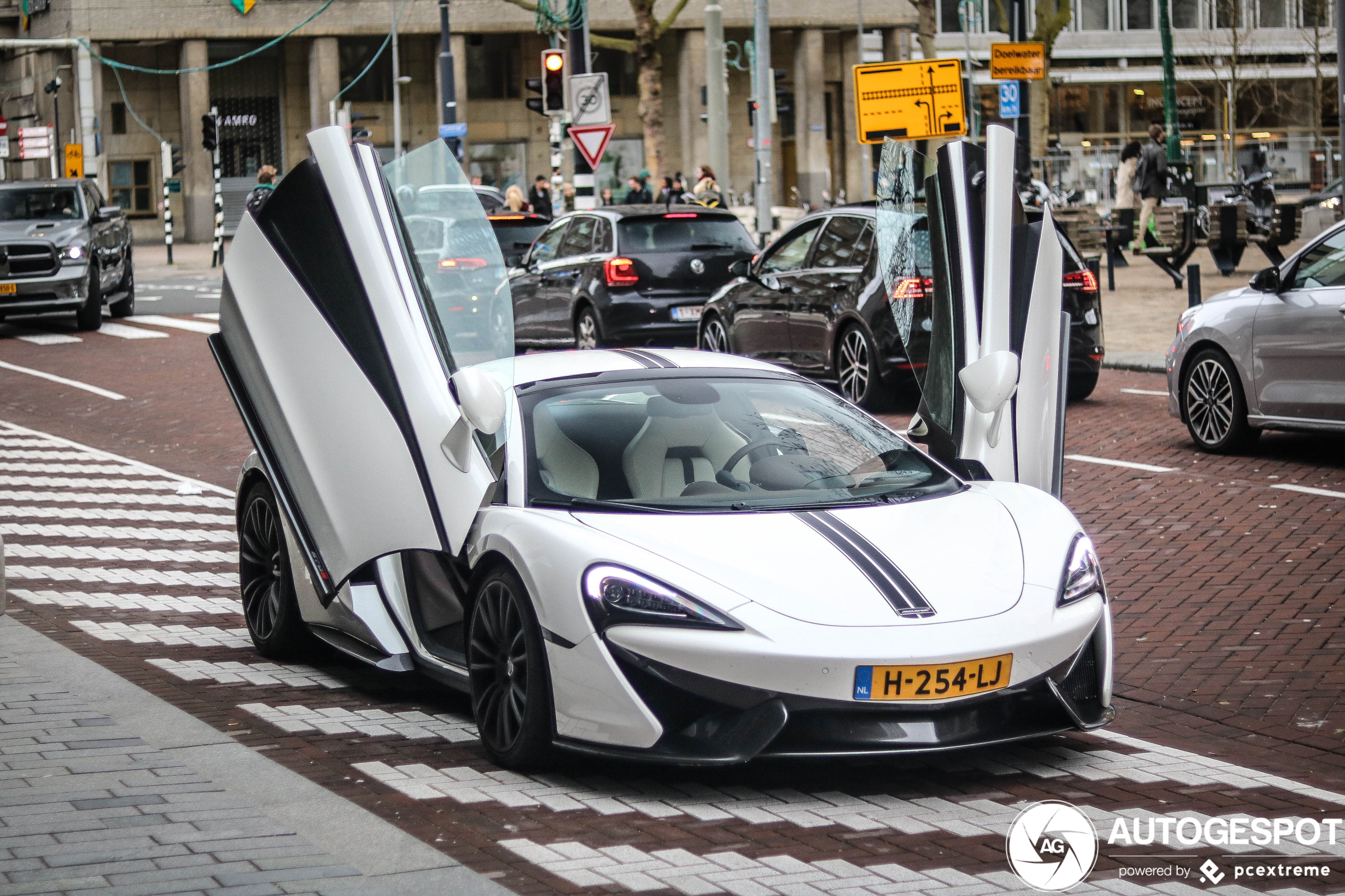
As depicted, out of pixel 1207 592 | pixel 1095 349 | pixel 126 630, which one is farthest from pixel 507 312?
pixel 1095 349

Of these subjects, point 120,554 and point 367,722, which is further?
point 120,554

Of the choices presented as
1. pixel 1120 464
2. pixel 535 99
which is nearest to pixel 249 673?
pixel 1120 464

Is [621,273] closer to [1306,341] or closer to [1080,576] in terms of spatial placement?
[1306,341]

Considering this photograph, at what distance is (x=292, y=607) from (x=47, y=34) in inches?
2571

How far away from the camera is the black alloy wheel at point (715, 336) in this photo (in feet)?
53.8

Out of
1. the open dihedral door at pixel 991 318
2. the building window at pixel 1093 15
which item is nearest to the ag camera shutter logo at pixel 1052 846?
the open dihedral door at pixel 991 318

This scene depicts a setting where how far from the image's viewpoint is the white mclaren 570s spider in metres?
5.11

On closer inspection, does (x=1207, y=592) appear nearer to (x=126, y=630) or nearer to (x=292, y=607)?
(x=292, y=607)

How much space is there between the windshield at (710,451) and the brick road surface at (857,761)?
86 centimetres

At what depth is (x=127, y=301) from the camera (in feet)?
88.6

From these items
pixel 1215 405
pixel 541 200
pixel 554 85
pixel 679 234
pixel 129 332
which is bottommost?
pixel 1215 405

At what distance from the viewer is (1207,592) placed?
8.09m

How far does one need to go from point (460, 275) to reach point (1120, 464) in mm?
6707

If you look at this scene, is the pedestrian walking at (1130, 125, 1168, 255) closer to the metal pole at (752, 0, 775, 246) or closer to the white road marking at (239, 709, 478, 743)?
the metal pole at (752, 0, 775, 246)
